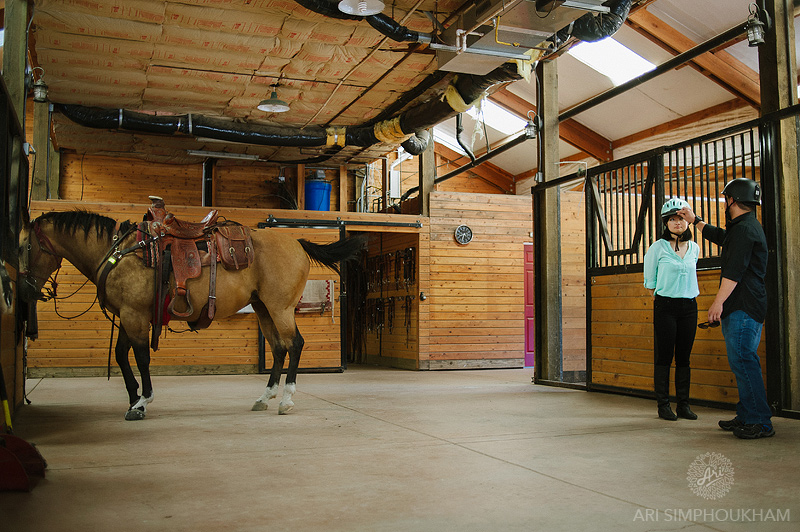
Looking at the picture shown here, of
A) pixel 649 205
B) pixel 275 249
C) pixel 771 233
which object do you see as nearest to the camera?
pixel 771 233

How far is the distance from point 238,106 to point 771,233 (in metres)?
6.96

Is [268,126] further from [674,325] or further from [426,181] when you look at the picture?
[674,325]

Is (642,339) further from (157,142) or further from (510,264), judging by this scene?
(157,142)

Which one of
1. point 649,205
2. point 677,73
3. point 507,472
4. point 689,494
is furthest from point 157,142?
point 689,494

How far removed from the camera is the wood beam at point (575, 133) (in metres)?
13.3

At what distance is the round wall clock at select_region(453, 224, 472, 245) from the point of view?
1109 cm

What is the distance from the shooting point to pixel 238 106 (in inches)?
362

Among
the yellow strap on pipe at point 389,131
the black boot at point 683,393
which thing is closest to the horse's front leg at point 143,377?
the black boot at point 683,393

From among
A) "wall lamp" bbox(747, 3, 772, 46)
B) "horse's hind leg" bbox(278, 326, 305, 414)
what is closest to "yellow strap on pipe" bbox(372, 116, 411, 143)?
"horse's hind leg" bbox(278, 326, 305, 414)

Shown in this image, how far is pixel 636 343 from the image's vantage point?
6258 millimetres

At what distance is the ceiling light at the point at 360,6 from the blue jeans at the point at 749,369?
3680 millimetres

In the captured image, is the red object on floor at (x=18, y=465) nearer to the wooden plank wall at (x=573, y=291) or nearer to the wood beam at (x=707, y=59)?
the wooden plank wall at (x=573, y=291)

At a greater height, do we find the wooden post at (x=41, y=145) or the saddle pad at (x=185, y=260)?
the wooden post at (x=41, y=145)

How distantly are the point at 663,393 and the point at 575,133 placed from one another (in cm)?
972
